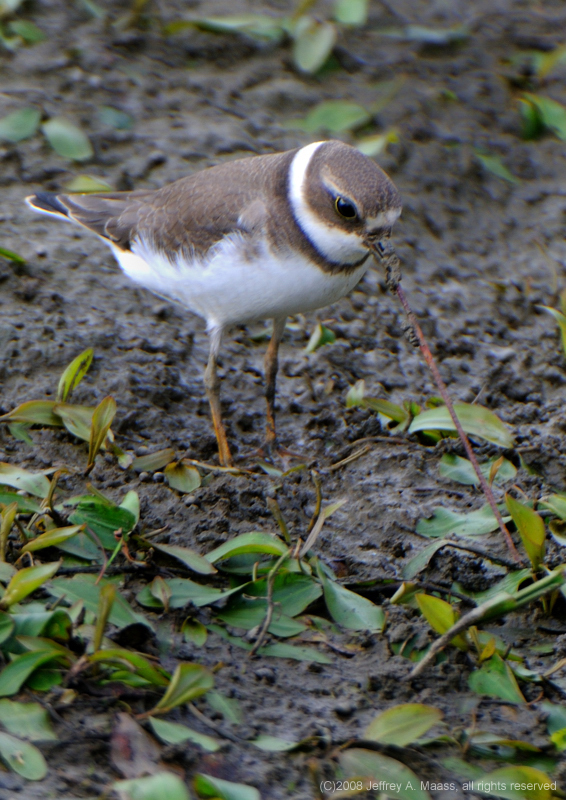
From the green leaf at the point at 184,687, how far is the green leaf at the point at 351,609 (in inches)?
31.3

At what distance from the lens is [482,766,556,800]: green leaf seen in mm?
2730

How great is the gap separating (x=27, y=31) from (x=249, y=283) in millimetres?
4294

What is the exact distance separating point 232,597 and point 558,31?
7293mm

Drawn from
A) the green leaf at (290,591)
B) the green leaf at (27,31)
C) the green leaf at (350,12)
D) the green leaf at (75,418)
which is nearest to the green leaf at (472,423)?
the green leaf at (290,591)

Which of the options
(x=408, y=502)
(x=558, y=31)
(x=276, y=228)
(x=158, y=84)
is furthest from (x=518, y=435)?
(x=558, y=31)

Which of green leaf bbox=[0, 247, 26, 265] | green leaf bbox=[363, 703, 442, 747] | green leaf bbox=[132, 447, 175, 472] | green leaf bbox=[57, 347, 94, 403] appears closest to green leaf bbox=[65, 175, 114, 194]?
green leaf bbox=[0, 247, 26, 265]

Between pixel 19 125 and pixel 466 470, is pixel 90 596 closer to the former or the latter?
pixel 466 470

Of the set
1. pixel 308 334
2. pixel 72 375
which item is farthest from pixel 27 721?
pixel 308 334

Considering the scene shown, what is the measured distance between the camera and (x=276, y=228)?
4.21m

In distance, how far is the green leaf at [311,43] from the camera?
24.8 ft

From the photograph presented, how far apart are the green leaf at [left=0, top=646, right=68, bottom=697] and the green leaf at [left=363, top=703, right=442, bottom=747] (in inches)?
42.3

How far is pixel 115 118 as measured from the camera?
682cm

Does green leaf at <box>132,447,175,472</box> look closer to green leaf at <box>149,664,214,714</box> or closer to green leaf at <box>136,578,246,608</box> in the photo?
green leaf at <box>136,578,246,608</box>

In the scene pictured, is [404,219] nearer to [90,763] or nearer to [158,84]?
[158,84]
